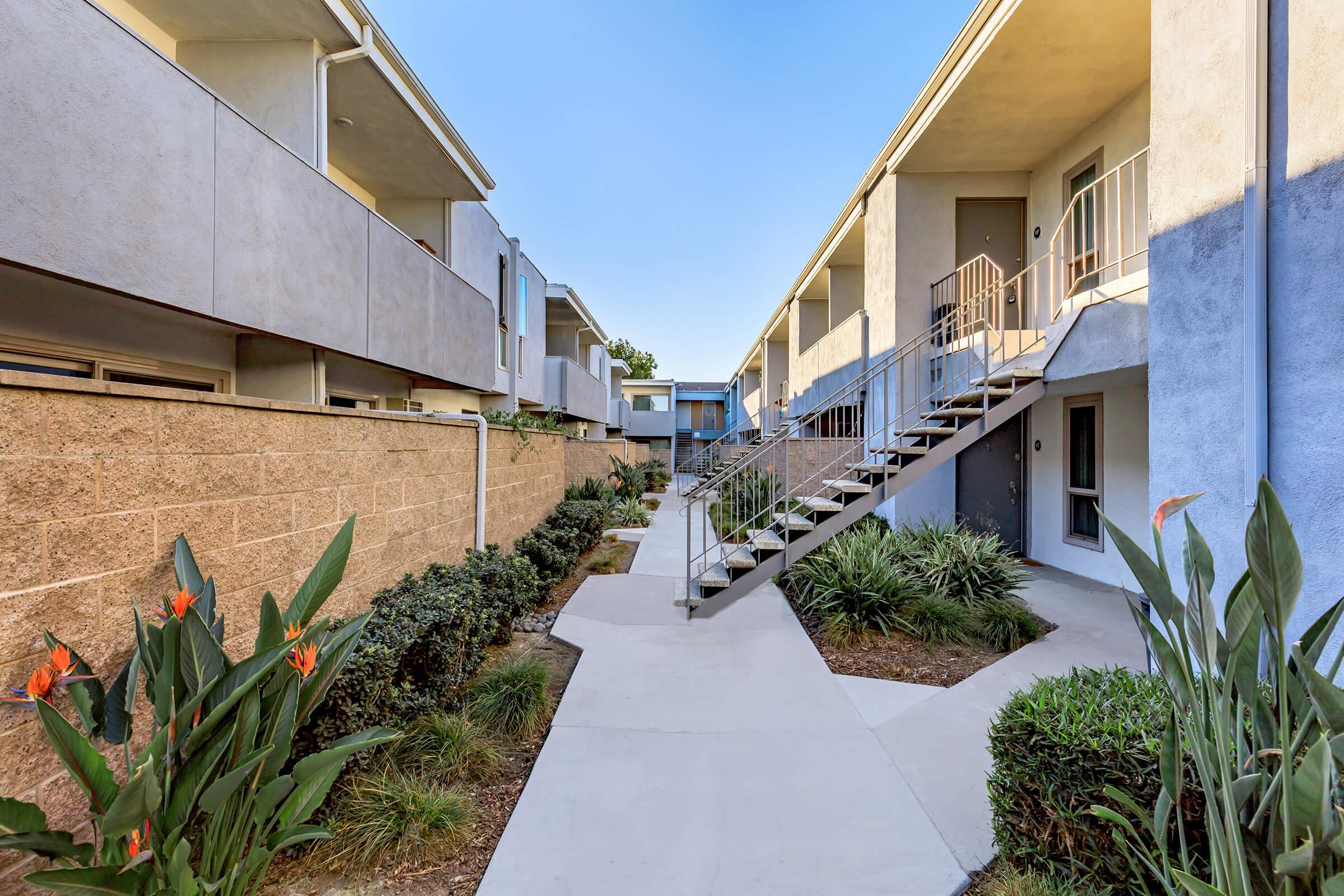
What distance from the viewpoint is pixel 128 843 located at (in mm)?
1462

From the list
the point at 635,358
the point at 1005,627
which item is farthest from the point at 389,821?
the point at 635,358

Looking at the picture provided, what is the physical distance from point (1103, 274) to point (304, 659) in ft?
27.1

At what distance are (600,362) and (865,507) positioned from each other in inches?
718

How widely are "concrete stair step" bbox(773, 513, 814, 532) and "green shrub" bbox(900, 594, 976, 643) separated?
116 centimetres

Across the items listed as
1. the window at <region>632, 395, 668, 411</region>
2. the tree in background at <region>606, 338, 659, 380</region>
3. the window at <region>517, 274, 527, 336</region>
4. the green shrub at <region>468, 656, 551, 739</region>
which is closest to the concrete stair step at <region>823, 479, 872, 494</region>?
the green shrub at <region>468, 656, 551, 739</region>

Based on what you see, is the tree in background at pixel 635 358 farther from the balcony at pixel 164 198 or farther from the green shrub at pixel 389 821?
the green shrub at pixel 389 821

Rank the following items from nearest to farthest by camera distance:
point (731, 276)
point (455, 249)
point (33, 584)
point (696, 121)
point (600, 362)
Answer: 1. point (33, 584)
2. point (455, 249)
3. point (696, 121)
4. point (600, 362)
5. point (731, 276)

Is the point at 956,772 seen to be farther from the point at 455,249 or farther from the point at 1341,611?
the point at 455,249

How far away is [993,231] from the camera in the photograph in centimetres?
841

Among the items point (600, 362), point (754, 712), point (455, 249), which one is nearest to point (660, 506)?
point (455, 249)

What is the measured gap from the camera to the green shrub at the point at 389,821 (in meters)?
2.25

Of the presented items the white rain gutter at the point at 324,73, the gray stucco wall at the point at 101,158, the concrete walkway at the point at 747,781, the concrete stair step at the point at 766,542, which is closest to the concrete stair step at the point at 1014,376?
the concrete walkway at the point at 747,781

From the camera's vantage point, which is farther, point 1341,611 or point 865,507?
point 865,507

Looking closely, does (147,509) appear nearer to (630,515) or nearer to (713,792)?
(713,792)
